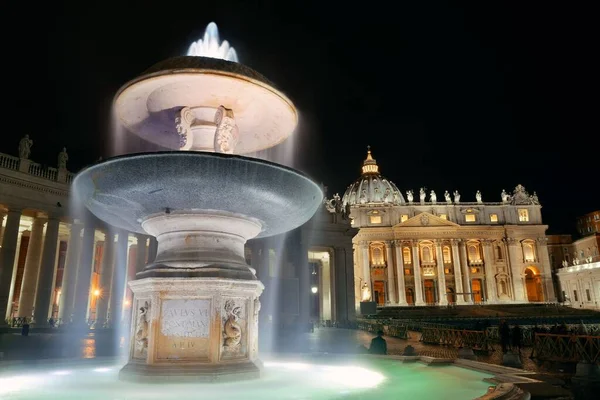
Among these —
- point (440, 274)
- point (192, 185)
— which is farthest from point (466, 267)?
point (192, 185)

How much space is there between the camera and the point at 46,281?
27578 mm

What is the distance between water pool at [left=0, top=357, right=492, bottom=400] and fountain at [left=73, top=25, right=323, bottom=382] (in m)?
0.47

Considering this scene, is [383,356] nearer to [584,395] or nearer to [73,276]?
[584,395]

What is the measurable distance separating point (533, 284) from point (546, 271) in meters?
6.25

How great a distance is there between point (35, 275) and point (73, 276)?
2259 millimetres

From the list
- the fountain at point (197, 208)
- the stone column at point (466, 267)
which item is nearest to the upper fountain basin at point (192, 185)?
the fountain at point (197, 208)

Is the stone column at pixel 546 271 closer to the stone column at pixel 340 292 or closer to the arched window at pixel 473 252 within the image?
the arched window at pixel 473 252

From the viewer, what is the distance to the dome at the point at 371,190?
120m

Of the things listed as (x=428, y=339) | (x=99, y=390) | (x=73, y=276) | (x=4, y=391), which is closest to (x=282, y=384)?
(x=99, y=390)

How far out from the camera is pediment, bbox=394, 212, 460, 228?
92625 mm

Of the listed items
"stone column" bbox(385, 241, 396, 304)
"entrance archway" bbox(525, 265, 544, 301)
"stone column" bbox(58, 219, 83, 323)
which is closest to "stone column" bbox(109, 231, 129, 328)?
"stone column" bbox(58, 219, 83, 323)

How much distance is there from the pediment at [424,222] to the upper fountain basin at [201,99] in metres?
85.8

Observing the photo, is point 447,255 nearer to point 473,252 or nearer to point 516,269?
point 473,252

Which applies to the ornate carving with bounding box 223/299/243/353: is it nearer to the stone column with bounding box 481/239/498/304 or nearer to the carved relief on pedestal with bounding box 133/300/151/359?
the carved relief on pedestal with bounding box 133/300/151/359
